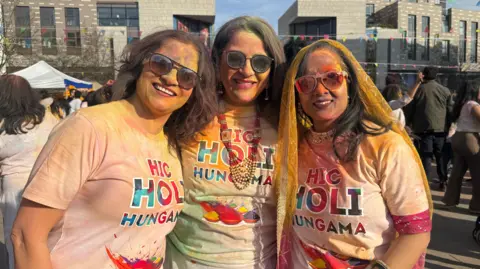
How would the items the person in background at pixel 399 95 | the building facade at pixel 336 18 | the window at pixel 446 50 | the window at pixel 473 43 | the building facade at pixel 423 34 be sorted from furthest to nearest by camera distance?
the window at pixel 473 43 → the window at pixel 446 50 → the building facade at pixel 423 34 → the building facade at pixel 336 18 → the person in background at pixel 399 95

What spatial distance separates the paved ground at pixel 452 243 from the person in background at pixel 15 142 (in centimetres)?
108

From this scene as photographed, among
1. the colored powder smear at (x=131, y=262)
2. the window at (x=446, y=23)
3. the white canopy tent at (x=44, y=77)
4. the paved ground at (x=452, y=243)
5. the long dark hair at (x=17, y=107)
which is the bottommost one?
the paved ground at (x=452, y=243)

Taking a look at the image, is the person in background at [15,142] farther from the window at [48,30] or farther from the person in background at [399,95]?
the window at [48,30]

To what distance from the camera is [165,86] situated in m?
1.49

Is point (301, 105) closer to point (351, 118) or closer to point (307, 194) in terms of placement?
point (351, 118)

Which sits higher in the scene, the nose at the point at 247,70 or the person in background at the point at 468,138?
the nose at the point at 247,70

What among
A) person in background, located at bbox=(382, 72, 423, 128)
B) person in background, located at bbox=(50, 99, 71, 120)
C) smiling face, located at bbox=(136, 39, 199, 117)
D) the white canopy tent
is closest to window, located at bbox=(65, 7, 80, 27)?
the white canopy tent

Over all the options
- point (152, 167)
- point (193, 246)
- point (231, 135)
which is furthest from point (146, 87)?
point (193, 246)

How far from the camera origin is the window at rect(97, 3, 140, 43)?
2786cm

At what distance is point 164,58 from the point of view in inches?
59.1

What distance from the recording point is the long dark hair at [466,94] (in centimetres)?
→ 468

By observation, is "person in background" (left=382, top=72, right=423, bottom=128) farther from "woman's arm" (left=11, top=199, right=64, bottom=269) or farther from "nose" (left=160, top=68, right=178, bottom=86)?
"woman's arm" (left=11, top=199, right=64, bottom=269)

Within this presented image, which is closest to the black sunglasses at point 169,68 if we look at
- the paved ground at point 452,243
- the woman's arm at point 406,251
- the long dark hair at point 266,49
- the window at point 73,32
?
the long dark hair at point 266,49

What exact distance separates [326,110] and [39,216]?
3.75ft
